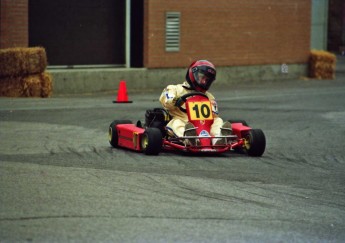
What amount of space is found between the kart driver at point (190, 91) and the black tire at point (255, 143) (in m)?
0.31

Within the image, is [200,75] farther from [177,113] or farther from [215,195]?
[215,195]

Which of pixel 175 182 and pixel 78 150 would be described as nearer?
pixel 175 182

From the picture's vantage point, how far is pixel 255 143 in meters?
12.7

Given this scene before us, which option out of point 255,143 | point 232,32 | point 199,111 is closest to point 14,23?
point 232,32

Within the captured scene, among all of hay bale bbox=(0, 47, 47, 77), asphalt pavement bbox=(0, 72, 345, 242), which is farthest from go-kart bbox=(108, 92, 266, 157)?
hay bale bbox=(0, 47, 47, 77)

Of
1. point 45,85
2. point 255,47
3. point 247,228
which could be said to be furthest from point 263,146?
point 255,47

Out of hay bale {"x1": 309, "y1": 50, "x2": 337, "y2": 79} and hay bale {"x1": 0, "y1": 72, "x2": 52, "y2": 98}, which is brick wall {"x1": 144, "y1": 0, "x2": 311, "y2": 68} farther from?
hay bale {"x1": 0, "y1": 72, "x2": 52, "y2": 98}

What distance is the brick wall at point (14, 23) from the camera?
2258 cm

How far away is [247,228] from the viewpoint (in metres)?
8.02

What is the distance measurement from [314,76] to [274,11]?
2.48 metres

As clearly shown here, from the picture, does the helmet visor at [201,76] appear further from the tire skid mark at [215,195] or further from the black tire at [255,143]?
the tire skid mark at [215,195]

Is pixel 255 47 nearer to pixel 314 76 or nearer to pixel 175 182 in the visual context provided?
pixel 314 76

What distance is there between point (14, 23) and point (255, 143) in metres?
11.2

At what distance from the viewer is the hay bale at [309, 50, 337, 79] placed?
97.8 ft
